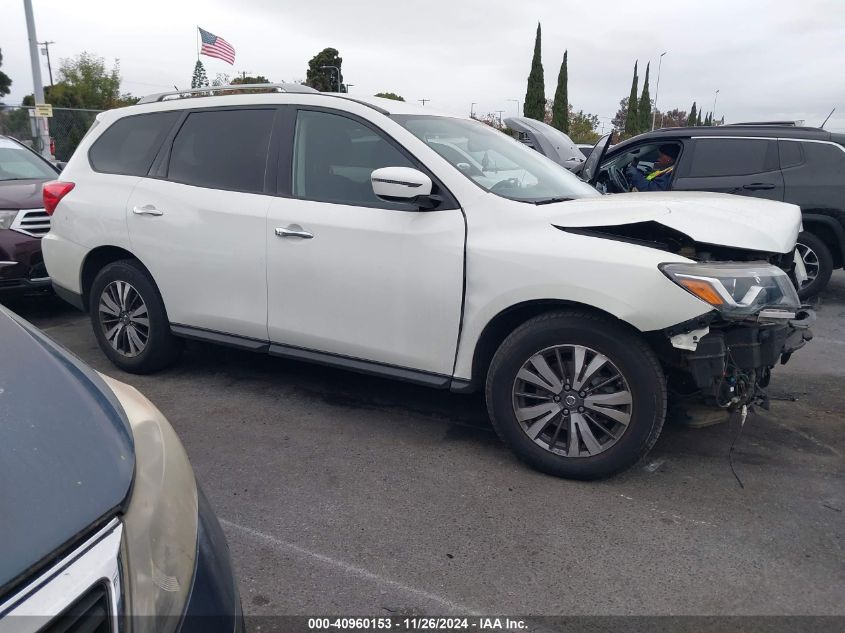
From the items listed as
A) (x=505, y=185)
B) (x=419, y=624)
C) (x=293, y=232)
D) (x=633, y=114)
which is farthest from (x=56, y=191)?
(x=633, y=114)

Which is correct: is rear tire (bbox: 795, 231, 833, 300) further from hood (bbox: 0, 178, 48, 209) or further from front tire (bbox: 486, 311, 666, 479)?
hood (bbox: 0, 178, 48, 209)

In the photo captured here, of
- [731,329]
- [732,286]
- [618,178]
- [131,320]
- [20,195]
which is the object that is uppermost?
[618,178]

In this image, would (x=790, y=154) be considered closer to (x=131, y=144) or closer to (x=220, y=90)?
(x=220, y=90)

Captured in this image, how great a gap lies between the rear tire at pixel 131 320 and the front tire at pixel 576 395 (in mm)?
2385

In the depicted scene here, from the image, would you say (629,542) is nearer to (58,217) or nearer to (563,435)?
(563,435)

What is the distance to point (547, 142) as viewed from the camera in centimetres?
831

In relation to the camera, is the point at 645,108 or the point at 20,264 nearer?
the point at 20,264

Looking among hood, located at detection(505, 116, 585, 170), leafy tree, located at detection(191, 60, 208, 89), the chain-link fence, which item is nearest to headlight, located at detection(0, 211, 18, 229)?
hood, located at detection(505, 116, 585, 170)

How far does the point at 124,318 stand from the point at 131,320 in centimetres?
6

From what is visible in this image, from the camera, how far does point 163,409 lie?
14.2 ft

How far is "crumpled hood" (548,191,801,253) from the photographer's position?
3.22 meters

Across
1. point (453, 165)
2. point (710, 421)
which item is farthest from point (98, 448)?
point (710, 421)

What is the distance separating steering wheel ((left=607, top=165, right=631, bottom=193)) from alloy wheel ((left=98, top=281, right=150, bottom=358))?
5.49m

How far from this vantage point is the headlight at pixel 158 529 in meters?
1.33
